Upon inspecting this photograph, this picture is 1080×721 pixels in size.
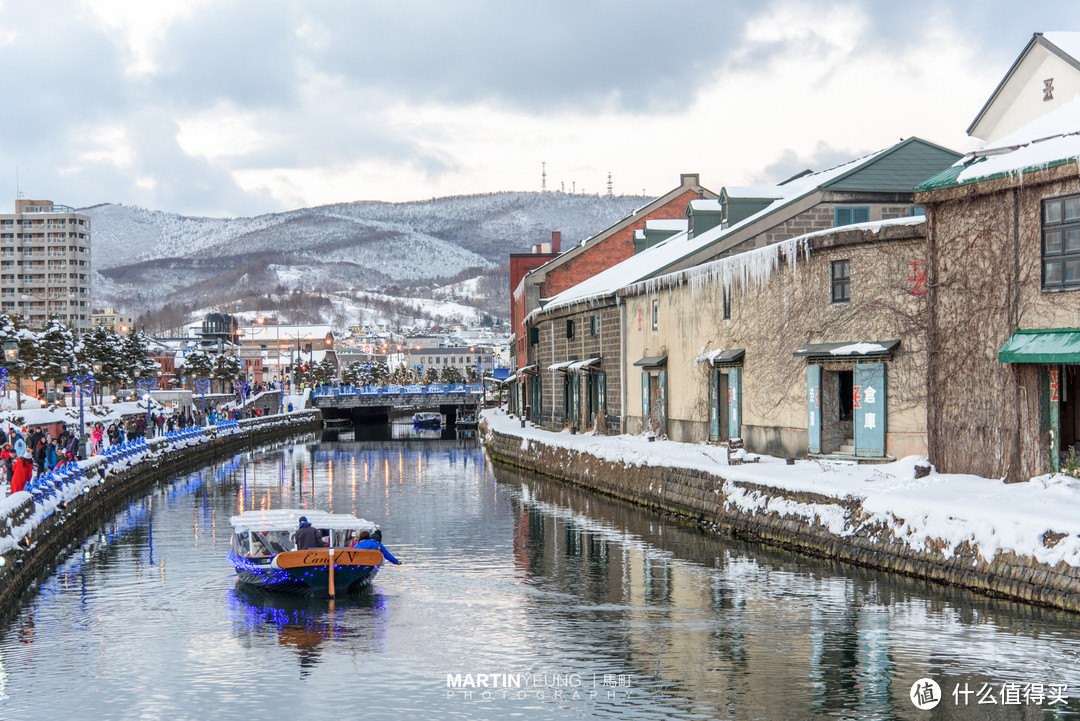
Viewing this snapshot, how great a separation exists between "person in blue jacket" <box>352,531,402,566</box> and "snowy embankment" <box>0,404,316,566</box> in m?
8.49

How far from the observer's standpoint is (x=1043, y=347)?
28.4 m

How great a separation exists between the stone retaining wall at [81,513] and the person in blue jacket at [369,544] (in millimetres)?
8209

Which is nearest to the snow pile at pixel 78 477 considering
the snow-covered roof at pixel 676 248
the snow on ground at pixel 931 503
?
the snow on ground at pixel 931 503

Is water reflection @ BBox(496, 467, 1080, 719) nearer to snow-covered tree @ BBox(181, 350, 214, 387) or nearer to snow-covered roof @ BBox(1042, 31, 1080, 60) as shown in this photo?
snow-covered roof @ BBox(1042, 31, 1080, 60)

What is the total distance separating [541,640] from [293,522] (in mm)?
11586

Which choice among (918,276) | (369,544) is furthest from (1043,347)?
(369,544)

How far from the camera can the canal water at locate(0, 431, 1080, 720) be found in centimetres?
1925

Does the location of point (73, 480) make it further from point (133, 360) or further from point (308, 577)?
point (133, 360)

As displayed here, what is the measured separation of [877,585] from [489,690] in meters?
11.3

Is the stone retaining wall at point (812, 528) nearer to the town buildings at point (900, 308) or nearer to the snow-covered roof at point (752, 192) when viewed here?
the town buildings at point (900, 308)

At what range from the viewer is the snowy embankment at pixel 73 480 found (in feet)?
105

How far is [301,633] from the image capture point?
999 inches

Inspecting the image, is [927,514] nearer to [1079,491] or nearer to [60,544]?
[1079,491]

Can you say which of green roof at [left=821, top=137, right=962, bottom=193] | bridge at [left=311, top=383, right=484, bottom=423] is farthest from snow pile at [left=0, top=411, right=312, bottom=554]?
bridge at [left=311, top=383, right=484, bottom=423]
